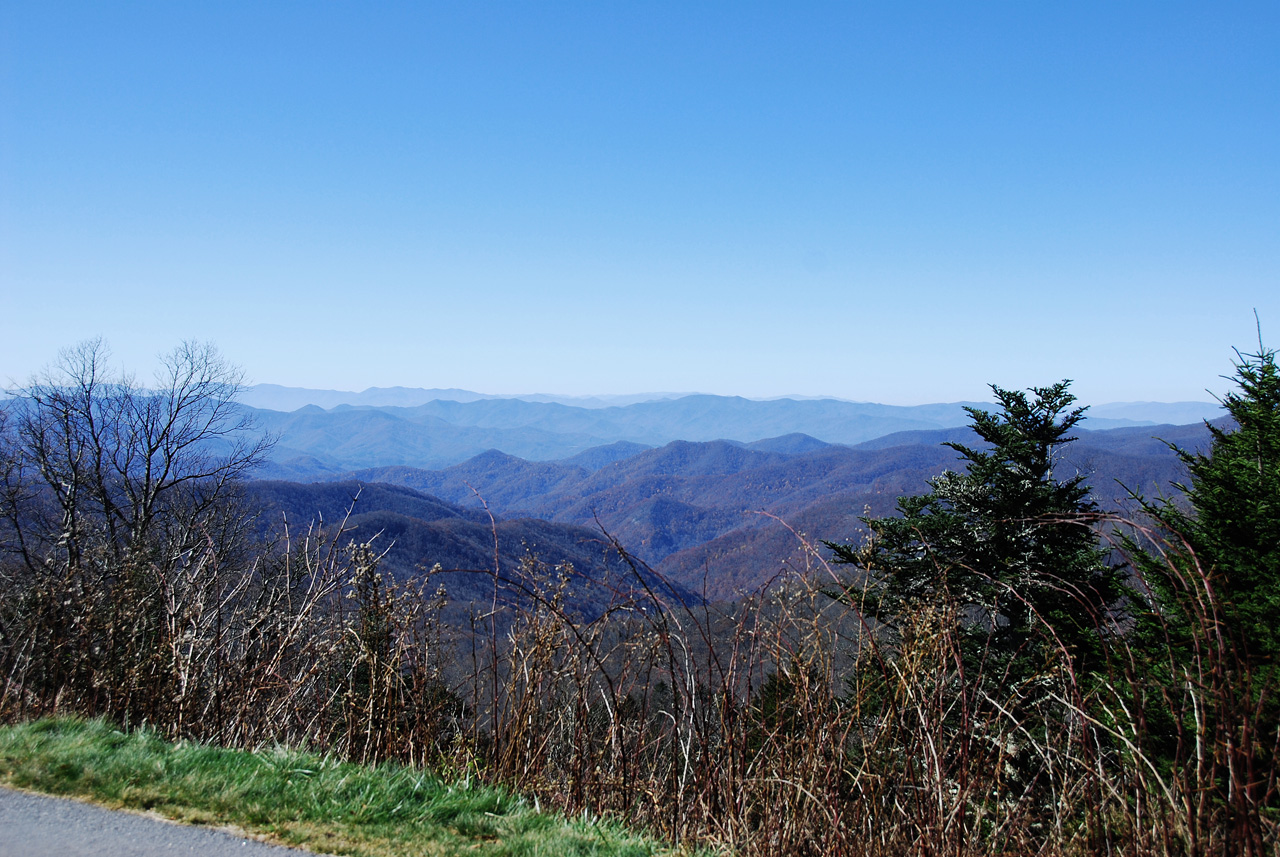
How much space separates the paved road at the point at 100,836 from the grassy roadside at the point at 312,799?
0.26ft

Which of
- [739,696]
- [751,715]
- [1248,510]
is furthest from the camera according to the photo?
[1248,510]

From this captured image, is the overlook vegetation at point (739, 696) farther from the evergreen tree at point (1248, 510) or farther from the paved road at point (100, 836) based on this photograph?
the evergreen tree at point (1248, 510)

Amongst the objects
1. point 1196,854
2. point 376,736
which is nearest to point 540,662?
point 376,736

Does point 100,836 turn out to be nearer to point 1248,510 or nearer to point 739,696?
point 739,696

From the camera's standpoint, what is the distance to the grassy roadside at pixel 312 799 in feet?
8.30

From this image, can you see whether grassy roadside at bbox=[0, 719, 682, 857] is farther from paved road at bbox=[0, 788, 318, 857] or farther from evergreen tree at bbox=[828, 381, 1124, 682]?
evergreen tree at bbox=[828, 381, 1124, 682]

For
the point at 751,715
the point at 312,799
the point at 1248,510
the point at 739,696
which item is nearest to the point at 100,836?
the point at 312,799

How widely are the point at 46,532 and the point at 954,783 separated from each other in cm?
3146

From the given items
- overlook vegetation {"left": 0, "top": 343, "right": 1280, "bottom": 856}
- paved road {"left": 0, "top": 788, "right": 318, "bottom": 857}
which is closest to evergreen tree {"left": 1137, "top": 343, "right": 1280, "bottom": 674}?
overlook vegetation {"left": 0, "top": 343, "right": 1280, "bottom": 856}

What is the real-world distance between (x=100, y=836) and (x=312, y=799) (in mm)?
703

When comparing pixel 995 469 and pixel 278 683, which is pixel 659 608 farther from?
pixel 995 469

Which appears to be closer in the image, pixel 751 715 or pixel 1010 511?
pixel 751 715

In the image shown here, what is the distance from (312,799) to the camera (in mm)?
2793

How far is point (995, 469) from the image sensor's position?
1482cm
